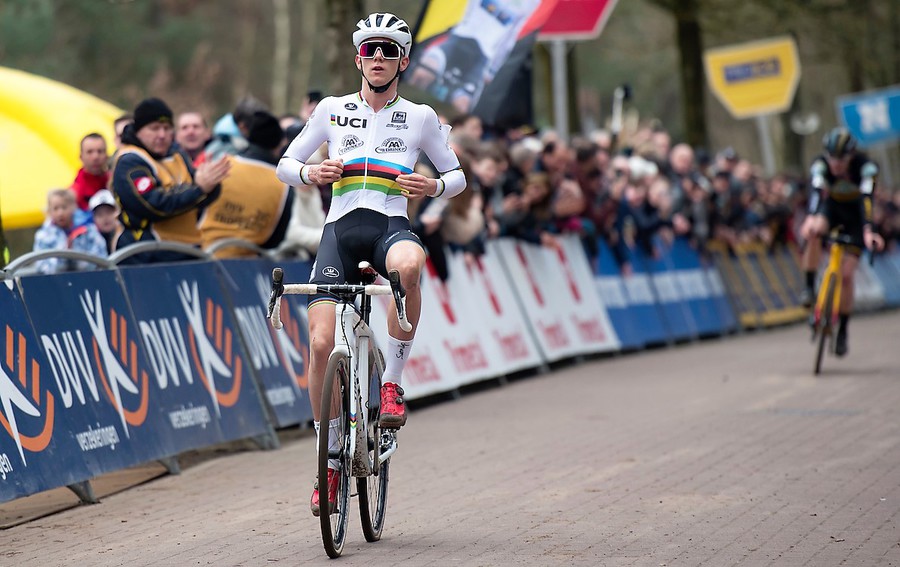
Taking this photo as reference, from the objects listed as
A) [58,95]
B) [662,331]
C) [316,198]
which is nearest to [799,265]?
[662,331]

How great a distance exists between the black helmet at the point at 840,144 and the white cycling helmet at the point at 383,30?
29.8ft

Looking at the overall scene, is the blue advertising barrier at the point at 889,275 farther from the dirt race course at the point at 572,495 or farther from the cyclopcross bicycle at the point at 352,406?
the cyclopcross bicycle at the point at 352,406

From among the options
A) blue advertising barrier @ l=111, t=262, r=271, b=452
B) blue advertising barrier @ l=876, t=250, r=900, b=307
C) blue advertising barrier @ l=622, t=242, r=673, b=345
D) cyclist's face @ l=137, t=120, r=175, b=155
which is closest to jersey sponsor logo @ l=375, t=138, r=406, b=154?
blue advertising barrier @ l=111, t=262, r=271, b=452

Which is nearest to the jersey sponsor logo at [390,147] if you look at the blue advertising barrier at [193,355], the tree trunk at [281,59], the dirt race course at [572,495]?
the dirt race course at [572,495]

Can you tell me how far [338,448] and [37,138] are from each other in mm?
10774

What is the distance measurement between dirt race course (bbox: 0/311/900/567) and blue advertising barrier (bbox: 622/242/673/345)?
605 cm

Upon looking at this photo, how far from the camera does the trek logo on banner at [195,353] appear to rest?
34.8ft

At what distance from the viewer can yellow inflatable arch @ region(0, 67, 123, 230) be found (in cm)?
1648

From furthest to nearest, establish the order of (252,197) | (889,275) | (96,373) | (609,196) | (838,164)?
1. (889,275)
2. (609,196)
3. (838,164)
4. (252,197)
5. (96,373)

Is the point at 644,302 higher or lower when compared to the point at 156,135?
lower

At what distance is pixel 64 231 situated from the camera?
11945 mm

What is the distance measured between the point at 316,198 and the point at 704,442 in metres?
3.91

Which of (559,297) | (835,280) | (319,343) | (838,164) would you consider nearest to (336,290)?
(319,343)

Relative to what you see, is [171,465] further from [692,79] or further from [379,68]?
[692,79]
